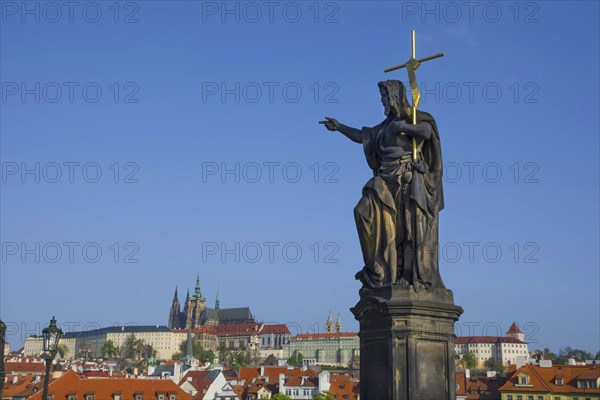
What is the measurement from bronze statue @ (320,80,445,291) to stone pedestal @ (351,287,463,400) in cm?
18

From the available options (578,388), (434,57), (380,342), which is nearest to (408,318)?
(380,342)

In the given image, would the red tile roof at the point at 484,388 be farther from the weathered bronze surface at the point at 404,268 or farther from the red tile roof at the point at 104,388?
the weathered bronze surface at the point at 404,268

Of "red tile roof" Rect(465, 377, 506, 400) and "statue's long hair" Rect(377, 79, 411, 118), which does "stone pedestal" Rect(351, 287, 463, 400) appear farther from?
"red tile roof" Rect(465, 377, 506, 400)

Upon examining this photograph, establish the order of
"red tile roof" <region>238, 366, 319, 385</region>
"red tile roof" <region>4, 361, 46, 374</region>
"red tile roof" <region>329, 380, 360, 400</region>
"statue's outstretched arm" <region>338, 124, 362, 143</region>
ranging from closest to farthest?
"statue's outstretched arm" <region>338, 124, 362, 143</region> < "red tile roof" <region>329, 380, 360, 400</region> < "red tile roof" <region>238, 366, 319, 385</region> < "red tile roof" <region>4, 361, 46, 374</region>

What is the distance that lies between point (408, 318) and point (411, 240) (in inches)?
34.3

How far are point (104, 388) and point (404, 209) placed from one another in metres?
59.2

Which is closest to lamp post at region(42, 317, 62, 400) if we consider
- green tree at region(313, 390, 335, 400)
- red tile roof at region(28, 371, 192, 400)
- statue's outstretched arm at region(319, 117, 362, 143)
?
statue's outstretched arm at region(319, 117, 362, 143)

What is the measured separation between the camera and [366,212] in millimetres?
8742

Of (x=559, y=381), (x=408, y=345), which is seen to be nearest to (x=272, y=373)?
(x=559, y=381)

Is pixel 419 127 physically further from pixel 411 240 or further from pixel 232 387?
pixel 232 387

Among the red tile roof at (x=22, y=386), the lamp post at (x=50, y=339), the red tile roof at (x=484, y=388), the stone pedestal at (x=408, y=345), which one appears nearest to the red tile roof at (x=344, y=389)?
the red tile roof at (x=484, y=388)

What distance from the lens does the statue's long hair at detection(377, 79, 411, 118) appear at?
30.2 feet

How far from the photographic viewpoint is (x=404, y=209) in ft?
28.5

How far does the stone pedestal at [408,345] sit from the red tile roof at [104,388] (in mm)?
57380
